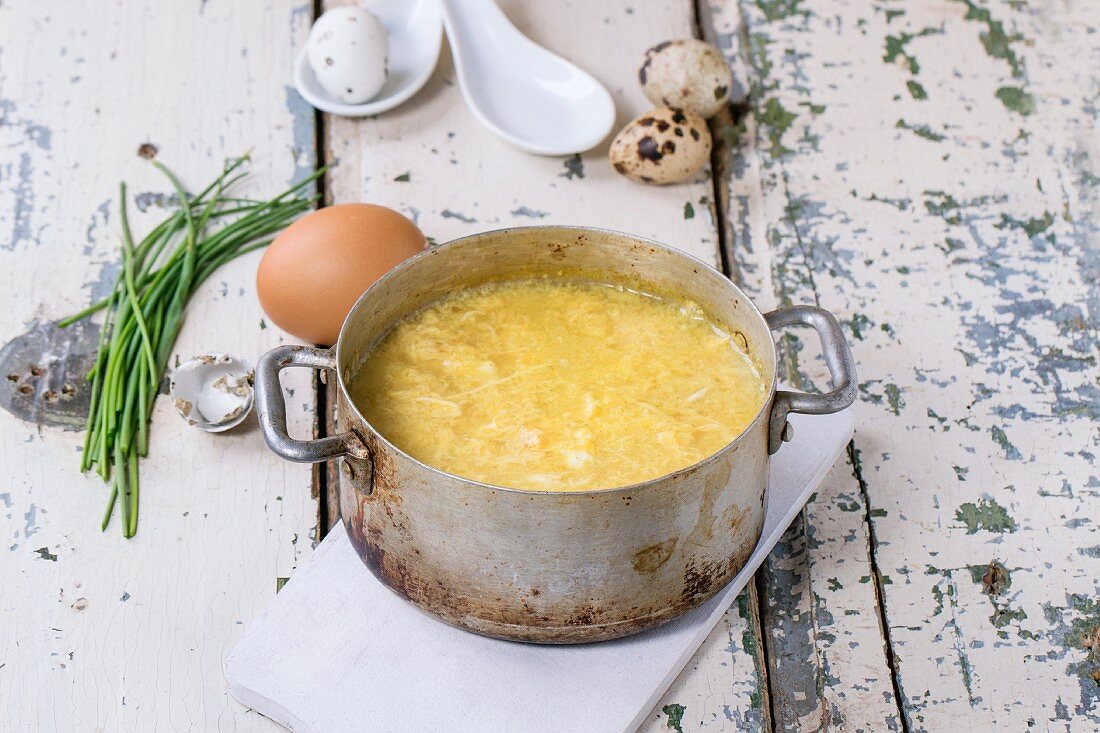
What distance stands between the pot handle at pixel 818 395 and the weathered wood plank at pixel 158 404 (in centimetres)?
64

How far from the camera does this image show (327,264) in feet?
5.53

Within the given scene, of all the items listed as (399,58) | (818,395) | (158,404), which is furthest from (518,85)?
(818,395)

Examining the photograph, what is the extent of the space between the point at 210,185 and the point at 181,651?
0.85 metres

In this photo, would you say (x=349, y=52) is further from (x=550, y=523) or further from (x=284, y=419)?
(x=550, y=523)

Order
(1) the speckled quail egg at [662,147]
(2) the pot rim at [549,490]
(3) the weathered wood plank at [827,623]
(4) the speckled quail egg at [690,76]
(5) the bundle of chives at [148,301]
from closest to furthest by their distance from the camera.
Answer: (2) the pot rim at [549,490]
(3) the weathered wood plank at [827,623]
(5) the bundle of chives at [148,301]
(1) the speckled quail egg at [662,147]
(4) the speckled quail egg at [690,76]

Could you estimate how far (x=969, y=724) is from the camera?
140 centimetres

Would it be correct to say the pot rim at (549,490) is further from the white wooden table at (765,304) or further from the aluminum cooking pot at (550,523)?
the white wooden table at (765,304)

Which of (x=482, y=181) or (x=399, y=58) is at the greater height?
(x=399, y=58)

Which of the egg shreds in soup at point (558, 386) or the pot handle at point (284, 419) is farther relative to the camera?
the egg shreds in soup at point (558, 386)

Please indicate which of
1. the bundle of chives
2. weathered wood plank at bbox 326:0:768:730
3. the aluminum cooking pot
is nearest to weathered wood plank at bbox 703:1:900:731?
the aluminum cooking pot

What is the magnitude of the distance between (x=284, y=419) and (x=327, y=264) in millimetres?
467

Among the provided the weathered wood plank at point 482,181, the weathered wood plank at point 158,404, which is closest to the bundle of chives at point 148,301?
the weathered wood plank at point 158,404

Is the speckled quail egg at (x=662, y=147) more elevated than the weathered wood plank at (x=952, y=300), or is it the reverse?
the speckled quail egg at (x=662, y=147)

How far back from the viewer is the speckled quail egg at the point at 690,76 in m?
2.10
